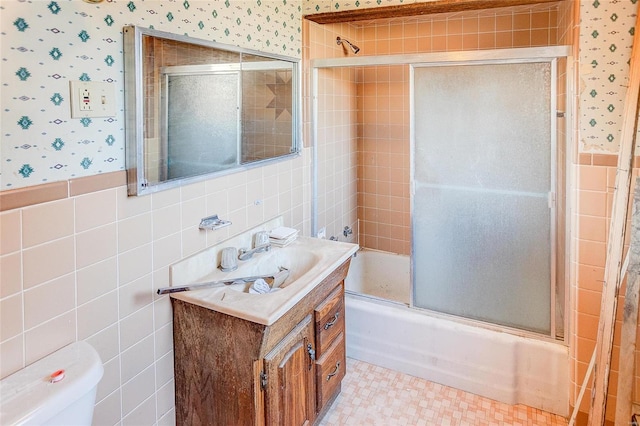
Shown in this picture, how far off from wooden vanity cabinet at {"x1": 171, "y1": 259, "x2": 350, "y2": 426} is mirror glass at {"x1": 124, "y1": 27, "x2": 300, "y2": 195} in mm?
557

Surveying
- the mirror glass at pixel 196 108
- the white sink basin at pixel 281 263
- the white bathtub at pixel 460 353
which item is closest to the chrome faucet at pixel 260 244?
the white sink basin at pixel 281 263

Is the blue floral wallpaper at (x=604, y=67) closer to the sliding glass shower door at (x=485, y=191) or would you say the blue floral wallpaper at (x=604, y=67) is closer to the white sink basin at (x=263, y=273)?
the sliding glass shower door at (x=485, y=191)

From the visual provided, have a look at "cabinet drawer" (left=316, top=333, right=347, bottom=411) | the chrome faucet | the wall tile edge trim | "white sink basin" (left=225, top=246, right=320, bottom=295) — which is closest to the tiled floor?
"cabinet drawer" (left=316, top=333, right=347, bottom=411)

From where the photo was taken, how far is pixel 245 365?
1582mm

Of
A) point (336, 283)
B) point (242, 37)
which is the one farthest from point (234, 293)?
point (242, 37)

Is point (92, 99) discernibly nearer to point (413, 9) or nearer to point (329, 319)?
point (329, 319)

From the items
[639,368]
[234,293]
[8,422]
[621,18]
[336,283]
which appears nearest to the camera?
[8,422]

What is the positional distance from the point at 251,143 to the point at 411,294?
1.32m

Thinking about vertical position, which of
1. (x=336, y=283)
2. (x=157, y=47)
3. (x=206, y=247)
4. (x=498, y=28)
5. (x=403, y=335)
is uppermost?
(x=498, y=28)

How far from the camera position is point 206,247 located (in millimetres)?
1879

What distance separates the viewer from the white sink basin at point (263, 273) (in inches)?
60.9

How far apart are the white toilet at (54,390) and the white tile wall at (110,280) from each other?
0.04 meters

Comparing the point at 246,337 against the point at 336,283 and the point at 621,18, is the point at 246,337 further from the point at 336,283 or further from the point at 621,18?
the point at 621,18

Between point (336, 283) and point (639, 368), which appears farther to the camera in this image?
point (336, 283)
